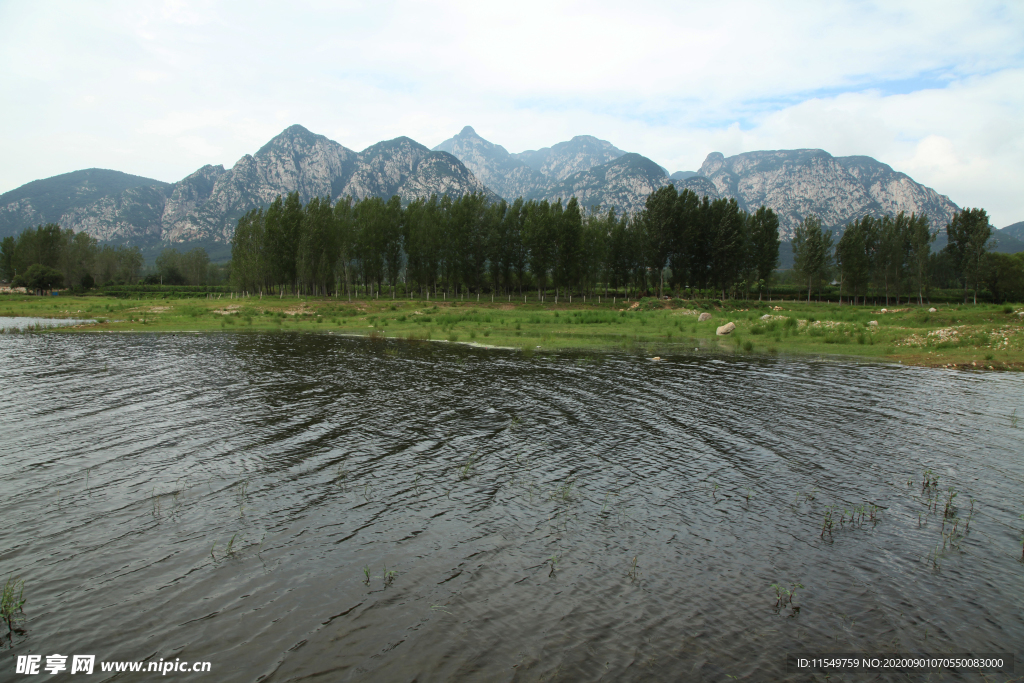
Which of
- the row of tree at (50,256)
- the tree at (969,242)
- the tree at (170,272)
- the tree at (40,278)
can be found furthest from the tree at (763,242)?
the tree at (170,272)

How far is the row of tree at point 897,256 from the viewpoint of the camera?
11519 cm

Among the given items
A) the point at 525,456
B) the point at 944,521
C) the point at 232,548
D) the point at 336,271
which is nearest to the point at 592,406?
the point at 525,456

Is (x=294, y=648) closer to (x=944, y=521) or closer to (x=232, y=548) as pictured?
(x=232, y=548)

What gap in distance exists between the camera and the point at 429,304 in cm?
8962

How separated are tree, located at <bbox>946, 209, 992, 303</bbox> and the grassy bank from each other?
66.9 m

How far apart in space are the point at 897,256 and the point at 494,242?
104972 millimetres

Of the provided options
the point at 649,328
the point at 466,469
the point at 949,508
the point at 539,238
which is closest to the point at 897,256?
the point at 539,238

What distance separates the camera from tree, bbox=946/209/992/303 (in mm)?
113562

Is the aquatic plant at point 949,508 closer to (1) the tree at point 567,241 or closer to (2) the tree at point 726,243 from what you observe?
(1) the tree at point 567,241

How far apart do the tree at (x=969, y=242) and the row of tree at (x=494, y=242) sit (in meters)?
43.2

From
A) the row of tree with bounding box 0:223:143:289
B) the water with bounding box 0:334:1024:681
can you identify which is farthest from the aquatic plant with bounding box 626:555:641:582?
the row of tree with bounding box 0:223:143:289

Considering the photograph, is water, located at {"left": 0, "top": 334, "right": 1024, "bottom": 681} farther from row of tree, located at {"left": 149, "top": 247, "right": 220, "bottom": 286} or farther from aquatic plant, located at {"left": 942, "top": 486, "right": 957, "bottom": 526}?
row of tree, located at {"left": 149, "top": 247, "right": 220, "bottom": 286}

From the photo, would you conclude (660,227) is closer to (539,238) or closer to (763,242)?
(539,238)

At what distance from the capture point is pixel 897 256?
124 m
